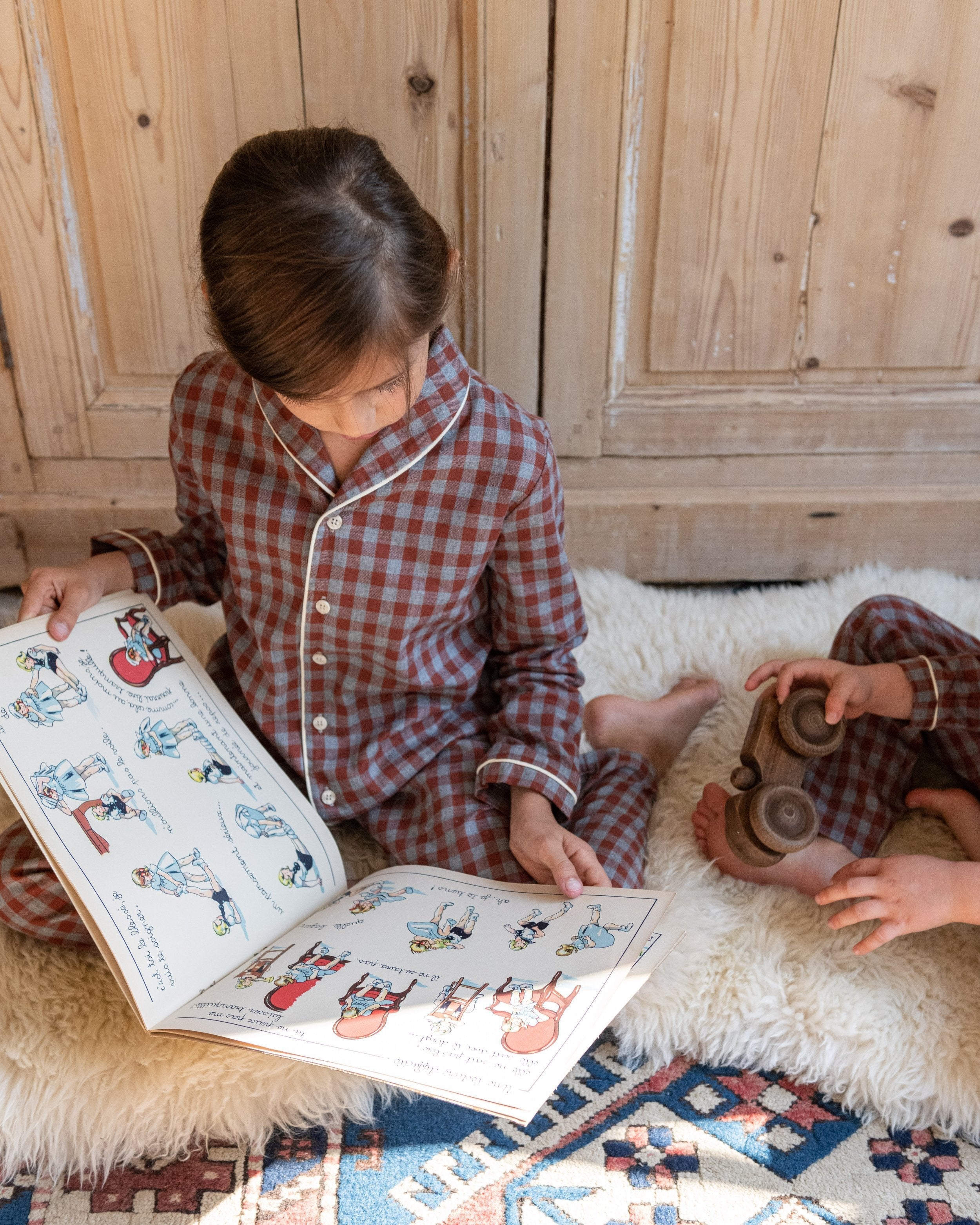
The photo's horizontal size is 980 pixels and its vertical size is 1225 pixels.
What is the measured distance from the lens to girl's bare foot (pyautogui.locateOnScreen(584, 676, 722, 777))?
96 cm

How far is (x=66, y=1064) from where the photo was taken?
0.68 metres

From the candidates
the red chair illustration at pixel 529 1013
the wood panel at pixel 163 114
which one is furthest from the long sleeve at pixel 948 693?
the wood panel at pixel 163 114

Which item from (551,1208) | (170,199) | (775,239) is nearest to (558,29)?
(775,239)

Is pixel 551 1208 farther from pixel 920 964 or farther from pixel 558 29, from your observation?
pixel 558 29

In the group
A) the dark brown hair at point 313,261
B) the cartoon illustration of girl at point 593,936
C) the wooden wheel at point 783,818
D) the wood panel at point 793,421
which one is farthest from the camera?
the wood panel at point 793,421

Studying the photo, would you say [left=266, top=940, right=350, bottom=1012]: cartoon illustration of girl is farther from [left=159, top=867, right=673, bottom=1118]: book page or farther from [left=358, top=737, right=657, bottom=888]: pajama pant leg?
[left=358, top=737, right=657, bottom=888]: pajama pant leg

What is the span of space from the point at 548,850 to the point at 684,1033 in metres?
0.17

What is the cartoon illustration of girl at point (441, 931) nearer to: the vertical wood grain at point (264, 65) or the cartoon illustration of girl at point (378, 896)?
the cartoon illustration of girl at point (378, 896)

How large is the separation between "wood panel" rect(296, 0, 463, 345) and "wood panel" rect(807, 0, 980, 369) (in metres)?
0.38

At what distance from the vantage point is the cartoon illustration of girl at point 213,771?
77 cm

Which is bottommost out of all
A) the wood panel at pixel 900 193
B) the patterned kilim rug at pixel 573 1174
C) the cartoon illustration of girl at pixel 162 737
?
the patterned kilim rug at pixel 573 1174

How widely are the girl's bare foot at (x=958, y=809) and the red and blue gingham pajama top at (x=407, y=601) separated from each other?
0.84ft

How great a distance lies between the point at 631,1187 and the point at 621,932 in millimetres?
159

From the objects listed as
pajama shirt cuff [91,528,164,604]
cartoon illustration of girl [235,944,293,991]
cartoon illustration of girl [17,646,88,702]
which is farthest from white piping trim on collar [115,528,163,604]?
cartoon illustration of girl [235,944,293,991]
